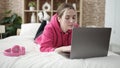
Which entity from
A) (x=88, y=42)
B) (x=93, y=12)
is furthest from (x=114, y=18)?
(x=88, y=42)

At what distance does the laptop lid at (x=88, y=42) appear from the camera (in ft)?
4.10

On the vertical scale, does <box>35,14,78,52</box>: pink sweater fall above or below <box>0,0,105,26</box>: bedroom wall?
below

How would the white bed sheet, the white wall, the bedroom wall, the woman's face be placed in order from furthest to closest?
1. the bedroom wall
2. the white wall
3. the woman's face
4. the white bed sheet

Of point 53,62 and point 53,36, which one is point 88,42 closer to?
point 53,62

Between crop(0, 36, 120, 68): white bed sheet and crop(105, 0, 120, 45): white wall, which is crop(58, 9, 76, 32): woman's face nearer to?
crop(0, 36, 120, 68): white bed sheet

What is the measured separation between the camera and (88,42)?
1.29m

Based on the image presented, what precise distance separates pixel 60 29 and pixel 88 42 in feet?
1.89

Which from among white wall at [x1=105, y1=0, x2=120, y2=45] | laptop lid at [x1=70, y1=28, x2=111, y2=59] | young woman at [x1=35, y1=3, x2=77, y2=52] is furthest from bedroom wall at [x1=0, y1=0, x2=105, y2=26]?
laptop lid at [x1=70, y1=28, x2=111, y2=59]

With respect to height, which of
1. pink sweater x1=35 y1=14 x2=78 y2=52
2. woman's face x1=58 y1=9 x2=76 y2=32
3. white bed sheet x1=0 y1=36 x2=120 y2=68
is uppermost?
woman's face x1=58 y1=9 x2=76 y2=32

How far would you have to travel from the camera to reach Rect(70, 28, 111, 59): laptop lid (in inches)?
49.2

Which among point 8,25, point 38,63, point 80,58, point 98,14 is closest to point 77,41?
point 80,58

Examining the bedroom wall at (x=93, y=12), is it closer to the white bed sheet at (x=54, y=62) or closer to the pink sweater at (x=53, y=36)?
the pink sweater at (x=53, y=36)

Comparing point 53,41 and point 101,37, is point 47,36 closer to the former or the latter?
point 53,41

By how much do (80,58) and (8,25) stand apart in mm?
3289
